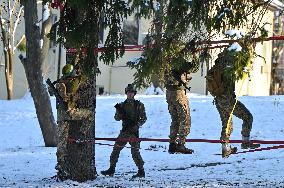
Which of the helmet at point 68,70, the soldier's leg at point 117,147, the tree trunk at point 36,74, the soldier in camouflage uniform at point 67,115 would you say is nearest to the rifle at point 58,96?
the soldier in camouflage uniform at point 67,115

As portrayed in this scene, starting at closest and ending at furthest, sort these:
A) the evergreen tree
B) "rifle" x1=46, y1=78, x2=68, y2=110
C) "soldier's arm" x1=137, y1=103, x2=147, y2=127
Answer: the evergreen tree < "rifle" x1=46, y1=78, x2=68, y2=110 < "soldier's arm" x1=137, y1=103, x2=147, y2=127

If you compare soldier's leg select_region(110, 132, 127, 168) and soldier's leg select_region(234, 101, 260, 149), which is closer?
soldier's leg select_region(234, 101, 260, 149)

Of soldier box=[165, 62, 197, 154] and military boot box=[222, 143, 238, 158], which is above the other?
soldier box=[165, 62, 197, 154]

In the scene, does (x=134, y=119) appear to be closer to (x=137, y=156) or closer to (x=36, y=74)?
(x=137, y=156)

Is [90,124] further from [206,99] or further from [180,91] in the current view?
[206,99]

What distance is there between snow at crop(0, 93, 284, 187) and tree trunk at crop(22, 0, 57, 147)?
22.8 inches

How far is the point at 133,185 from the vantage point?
9.16m

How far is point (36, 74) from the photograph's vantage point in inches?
612

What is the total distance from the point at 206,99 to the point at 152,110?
2570 mm

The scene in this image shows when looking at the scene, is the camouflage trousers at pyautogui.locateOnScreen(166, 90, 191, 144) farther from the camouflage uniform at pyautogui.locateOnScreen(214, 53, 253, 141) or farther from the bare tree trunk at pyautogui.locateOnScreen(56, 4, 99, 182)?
the bare tree trunk at pyautogui.locateOnScreen(56, 4, 99, 182)

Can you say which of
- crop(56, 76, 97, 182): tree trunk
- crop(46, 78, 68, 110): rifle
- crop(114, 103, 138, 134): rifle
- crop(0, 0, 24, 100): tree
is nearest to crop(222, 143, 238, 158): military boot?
crop(114, 103, 138, 134): rifle

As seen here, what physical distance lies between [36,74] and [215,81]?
8.30 meters

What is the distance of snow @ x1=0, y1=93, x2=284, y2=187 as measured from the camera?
976cm

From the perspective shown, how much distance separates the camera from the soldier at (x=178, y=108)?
938 cm
